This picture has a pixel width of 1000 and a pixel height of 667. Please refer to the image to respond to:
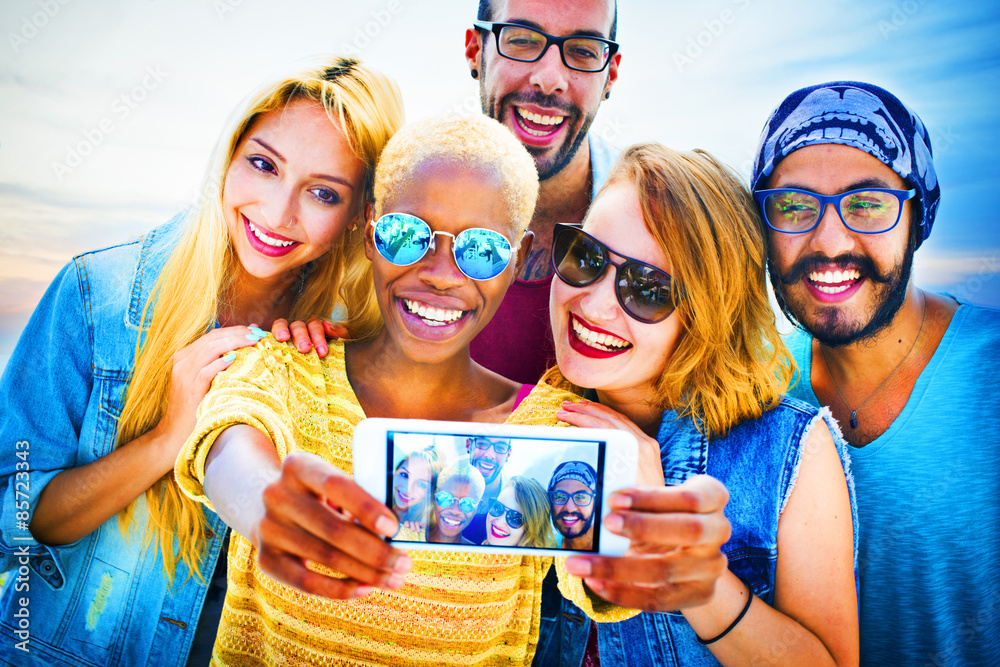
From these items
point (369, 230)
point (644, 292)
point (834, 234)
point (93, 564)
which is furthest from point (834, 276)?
point (93, 564)

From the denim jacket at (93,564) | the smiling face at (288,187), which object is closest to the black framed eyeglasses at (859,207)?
the smiling face at (288,187)

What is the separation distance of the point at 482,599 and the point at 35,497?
2016 millimetres

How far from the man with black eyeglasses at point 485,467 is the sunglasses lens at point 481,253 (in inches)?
27.2

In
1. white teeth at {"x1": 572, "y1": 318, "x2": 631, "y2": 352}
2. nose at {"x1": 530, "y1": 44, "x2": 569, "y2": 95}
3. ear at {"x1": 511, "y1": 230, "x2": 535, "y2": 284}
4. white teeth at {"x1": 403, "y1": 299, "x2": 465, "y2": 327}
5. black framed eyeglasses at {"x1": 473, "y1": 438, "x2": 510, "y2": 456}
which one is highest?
nose at {"x1": 530, "y1": 44, "x2": 569, "y2": 95}

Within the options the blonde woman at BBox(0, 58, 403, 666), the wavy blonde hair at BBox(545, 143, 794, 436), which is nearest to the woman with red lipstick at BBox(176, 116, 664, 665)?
the blonde woman at BBox(0, 58, 403, 666)

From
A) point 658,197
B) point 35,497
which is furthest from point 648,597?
point 35,497

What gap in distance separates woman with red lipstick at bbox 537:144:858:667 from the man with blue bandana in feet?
0.79

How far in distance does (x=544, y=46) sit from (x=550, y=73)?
5.6 inches

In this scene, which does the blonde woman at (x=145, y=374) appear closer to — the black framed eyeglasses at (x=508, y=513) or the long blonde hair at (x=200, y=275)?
the long blonde hair at (x=200, y=275)

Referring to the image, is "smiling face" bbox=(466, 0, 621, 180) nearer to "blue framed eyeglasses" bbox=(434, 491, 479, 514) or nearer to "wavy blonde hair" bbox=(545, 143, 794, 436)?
"wavy blonde hair" bbox=(545, 143, 794, 436)

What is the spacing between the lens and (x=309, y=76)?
2545 mm

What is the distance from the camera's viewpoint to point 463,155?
2211mm

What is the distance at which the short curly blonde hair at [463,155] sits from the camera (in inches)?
87.8

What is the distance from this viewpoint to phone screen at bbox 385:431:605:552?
1743mm
